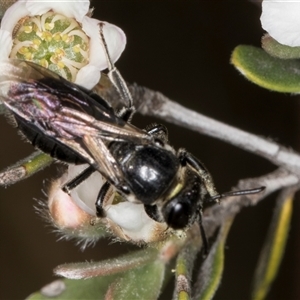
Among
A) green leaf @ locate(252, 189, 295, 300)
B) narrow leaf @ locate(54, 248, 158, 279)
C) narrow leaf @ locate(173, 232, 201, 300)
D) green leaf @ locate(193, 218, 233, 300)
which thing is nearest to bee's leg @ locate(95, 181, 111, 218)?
narrow leaf @ locate(54, 248, 158, 279)

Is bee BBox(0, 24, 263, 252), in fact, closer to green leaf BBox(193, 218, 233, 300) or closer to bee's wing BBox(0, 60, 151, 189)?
bee's wing BBox(0, 60, 151, 189)

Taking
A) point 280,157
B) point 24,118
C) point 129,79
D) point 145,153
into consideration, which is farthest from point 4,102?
point 129,79

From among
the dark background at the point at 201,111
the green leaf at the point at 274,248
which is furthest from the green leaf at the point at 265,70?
the dark background at the point at 201,111

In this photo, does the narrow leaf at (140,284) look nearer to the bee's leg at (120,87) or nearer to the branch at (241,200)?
the branch at (241,200)

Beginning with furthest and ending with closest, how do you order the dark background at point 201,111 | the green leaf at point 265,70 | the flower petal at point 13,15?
the dark background at point 201,111 → the green leaf at point 265,70 → the flower petal at point 13,15

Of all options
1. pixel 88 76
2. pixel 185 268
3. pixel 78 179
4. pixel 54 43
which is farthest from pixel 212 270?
pixel 54 43

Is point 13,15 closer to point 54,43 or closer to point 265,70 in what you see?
point 54,43

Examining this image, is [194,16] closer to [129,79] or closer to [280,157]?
[129,79]
